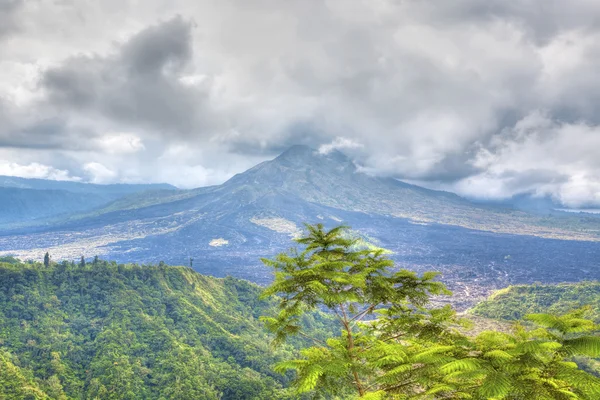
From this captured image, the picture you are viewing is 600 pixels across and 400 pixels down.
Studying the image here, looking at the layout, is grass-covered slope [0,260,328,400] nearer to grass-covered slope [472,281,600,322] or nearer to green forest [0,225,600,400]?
green forest [0,225,600,400]

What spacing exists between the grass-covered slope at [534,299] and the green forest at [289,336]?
901mm

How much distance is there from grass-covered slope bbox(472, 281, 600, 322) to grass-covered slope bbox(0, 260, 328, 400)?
87.0 m

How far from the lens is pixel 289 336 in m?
21.7

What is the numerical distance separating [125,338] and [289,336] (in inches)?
3074

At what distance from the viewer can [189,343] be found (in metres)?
90.4

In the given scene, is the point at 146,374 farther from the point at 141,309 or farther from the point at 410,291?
the point at 410,291

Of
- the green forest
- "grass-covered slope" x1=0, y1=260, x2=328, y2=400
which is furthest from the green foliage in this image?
"grass-covered slope" x1=0, y1=260, x2=328, y2=400

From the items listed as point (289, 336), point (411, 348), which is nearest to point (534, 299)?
point (289, 336)

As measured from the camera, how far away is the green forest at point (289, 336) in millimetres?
5949

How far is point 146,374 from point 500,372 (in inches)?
3222

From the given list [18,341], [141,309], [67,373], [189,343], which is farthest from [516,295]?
[18,341]

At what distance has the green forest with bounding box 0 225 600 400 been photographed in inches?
234

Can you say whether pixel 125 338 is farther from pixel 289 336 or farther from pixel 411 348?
pixel 411 348

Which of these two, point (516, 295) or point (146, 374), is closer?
point (146, 374)
